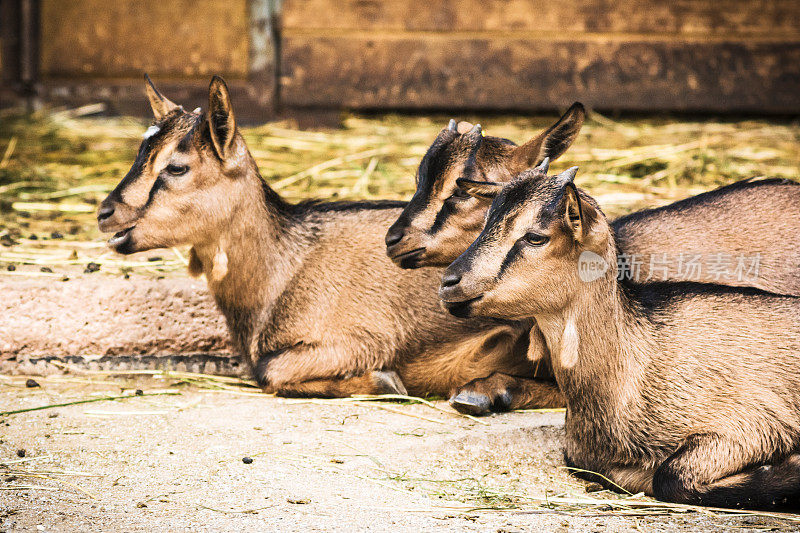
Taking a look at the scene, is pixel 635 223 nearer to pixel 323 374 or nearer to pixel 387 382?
pixel 387 382

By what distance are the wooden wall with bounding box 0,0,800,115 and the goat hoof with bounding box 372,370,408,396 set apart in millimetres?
3896

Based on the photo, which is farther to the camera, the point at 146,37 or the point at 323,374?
the point at 146,37

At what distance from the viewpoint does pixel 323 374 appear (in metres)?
4.50

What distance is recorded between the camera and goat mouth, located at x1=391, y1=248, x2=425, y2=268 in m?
4.02

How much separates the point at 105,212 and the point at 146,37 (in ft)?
13.7

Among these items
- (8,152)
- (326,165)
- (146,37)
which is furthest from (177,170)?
(146,37)

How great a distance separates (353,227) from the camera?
486 cm

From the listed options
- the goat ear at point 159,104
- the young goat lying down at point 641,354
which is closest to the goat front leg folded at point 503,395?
the young goat lying down at point 641,354

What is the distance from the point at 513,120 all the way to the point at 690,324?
4.86m

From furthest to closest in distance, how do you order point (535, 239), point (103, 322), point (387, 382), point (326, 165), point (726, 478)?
point (326, 165) < point (103, 322) < point (387, 382) < point (535, 239) < point (726, 478)

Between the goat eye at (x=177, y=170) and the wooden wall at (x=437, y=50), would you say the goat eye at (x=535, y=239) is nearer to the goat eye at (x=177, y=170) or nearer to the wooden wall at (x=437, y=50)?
the goat eye at (x=177, y=170)

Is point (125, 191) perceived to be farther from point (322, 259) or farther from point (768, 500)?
point (768, 500)

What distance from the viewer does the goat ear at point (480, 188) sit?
12.2 feet

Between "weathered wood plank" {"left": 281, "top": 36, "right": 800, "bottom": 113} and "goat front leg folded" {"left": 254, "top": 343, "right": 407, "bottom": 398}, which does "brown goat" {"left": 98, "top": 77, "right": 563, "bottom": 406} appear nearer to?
"goat front leg folded" {"left": 254, "top": 343, "right": 407, "bottom": 398}
